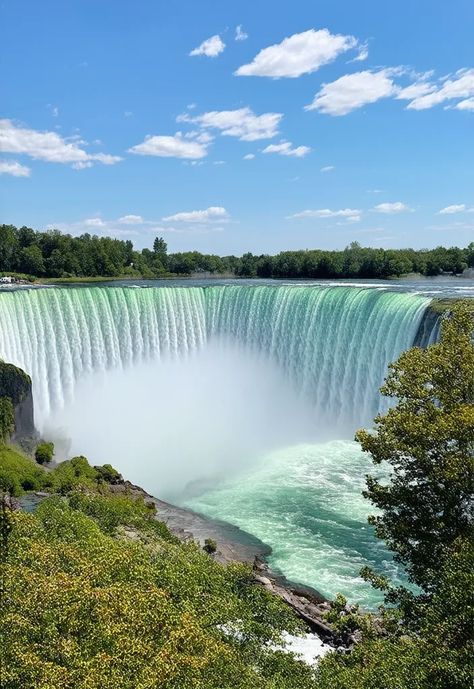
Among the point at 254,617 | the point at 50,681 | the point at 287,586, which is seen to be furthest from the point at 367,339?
the point at 50,681

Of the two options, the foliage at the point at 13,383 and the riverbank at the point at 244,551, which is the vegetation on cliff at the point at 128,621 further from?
the foliage at the point at 13,383

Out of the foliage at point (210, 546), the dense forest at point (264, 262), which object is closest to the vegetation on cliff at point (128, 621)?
the foliage at point (210, 546)

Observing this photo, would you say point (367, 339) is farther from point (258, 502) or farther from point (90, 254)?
point (90, 254)

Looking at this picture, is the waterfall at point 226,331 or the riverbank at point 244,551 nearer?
the riverbank at point 244,551

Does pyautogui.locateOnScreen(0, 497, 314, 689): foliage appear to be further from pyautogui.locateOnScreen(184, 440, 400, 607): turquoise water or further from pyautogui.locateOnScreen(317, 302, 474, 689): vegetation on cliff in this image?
pyautogui.locateOnScreen(184, 440, 400, 607): turquoise water

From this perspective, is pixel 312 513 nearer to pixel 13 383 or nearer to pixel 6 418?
pixel 6 418

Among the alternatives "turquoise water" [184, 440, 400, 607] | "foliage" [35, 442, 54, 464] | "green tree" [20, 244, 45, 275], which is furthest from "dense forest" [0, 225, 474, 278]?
"foliage" [35, 442, 54, 464]

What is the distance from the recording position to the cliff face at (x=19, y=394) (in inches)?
1136

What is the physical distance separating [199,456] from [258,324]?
11.8 metres

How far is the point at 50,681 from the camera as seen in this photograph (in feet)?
23.6

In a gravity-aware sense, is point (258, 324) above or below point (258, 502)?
above

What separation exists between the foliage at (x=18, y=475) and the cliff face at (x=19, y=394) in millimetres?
3782

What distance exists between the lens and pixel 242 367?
39562 mm

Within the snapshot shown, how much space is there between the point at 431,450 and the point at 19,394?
2300cm
